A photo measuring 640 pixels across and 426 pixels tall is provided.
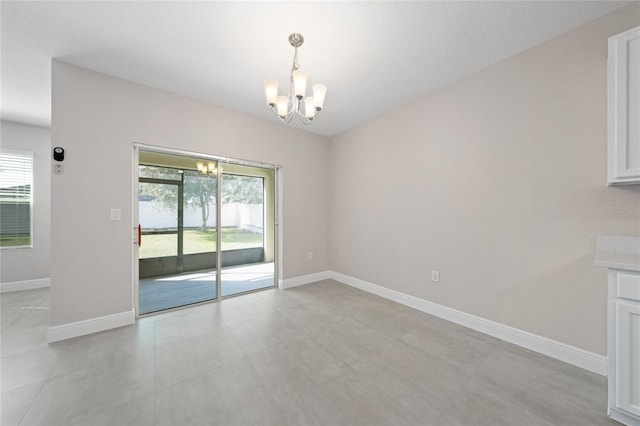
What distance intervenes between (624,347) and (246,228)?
13.9 ft

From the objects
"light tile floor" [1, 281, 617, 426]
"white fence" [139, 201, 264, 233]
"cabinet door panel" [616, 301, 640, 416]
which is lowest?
"light tile floor" [1, 281, 617, 426]

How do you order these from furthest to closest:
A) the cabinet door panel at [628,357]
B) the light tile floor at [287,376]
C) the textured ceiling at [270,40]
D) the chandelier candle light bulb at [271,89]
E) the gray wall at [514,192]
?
the chandelier candle light bulb at [271,89] → the gray wall at [514,192] → the textured ceiling at [270,40] → the light tile floor at [287,376] → the cabinet door panel at [628,357]

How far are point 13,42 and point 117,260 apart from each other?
220 cm

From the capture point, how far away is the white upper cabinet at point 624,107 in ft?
4.77

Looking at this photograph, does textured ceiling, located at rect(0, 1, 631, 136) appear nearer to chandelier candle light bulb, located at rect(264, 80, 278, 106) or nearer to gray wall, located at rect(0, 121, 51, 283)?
chandelier candle light bulb, located at rect(264, 80, 278, 106)

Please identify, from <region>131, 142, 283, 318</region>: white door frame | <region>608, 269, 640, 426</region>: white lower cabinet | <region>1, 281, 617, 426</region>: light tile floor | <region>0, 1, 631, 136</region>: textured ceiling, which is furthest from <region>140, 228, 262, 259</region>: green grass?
<region>608, 269, 640, 426</region>: white lower cabinet

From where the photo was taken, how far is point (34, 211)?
381 centimetres

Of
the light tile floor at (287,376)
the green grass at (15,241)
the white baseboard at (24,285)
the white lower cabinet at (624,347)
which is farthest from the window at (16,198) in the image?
the white lower cabinet at (624,347)

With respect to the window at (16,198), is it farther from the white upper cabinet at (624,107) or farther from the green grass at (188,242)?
the white upper cabinet at (624,107)

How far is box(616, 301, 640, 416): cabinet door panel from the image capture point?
1282mm

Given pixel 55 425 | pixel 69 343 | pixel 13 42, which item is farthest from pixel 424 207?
pixel 13 42

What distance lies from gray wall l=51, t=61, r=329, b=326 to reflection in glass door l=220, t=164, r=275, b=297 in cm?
78

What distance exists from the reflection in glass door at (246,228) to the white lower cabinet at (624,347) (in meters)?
3.70

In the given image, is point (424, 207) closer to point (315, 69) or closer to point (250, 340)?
point (315, 69)
